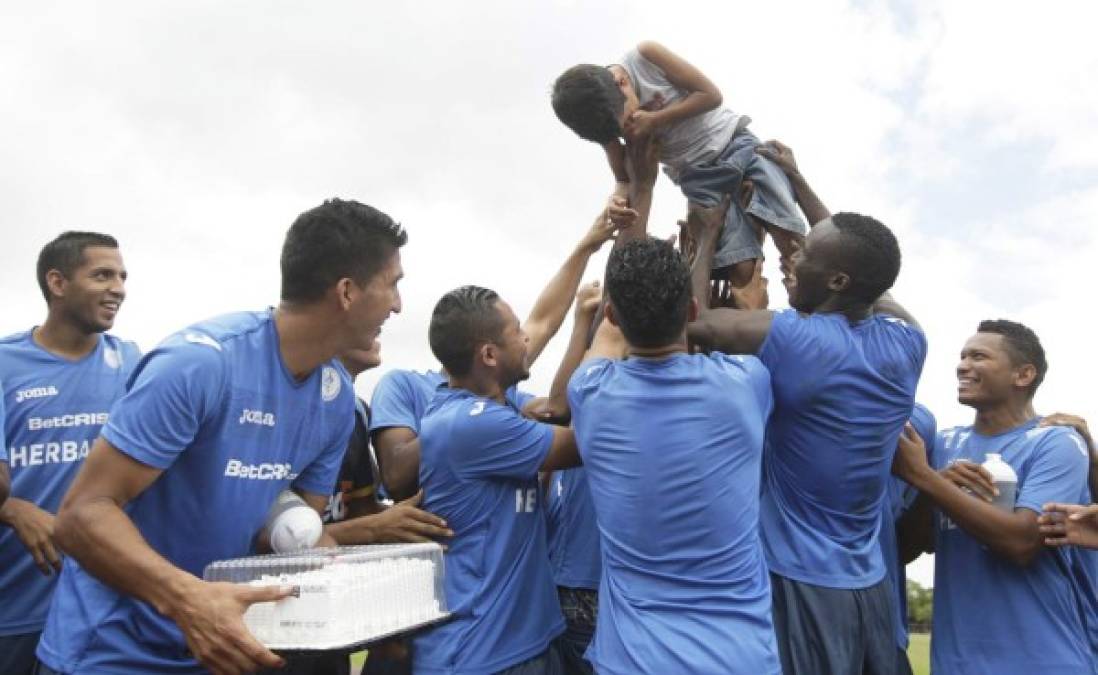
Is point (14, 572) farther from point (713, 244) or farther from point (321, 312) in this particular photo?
point (713, 244)

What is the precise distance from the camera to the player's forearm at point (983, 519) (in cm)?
457

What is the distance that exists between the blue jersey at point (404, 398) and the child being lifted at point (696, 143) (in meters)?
1.35

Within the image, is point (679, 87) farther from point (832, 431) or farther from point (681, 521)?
point (681, 521)

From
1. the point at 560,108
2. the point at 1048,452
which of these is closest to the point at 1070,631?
the point at 1048,452

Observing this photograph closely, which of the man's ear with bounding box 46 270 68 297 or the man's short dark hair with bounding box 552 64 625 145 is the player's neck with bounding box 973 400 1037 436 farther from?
the man's ear with bounding box 46 270 68 297

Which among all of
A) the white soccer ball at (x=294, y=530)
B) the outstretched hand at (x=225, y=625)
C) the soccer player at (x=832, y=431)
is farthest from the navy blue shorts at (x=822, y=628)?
the outstretched hand at (x=225, y=625)

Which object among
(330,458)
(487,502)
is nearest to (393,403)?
(487,502)

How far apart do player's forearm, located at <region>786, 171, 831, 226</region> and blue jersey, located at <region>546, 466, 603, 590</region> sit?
6.08 ft

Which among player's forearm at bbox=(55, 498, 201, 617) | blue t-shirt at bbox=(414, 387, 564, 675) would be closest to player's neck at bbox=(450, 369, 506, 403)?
blue t-shirt at bbox=(414, 387, 564, 675)

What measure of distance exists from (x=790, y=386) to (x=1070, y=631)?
81.5 inches

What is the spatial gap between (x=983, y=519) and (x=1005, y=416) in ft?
3.10

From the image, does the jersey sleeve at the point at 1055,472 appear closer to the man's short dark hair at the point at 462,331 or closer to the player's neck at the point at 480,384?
the player's neck at the point at 480,384

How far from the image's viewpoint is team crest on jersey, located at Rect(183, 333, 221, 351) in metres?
3.27

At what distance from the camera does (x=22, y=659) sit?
5.17m
